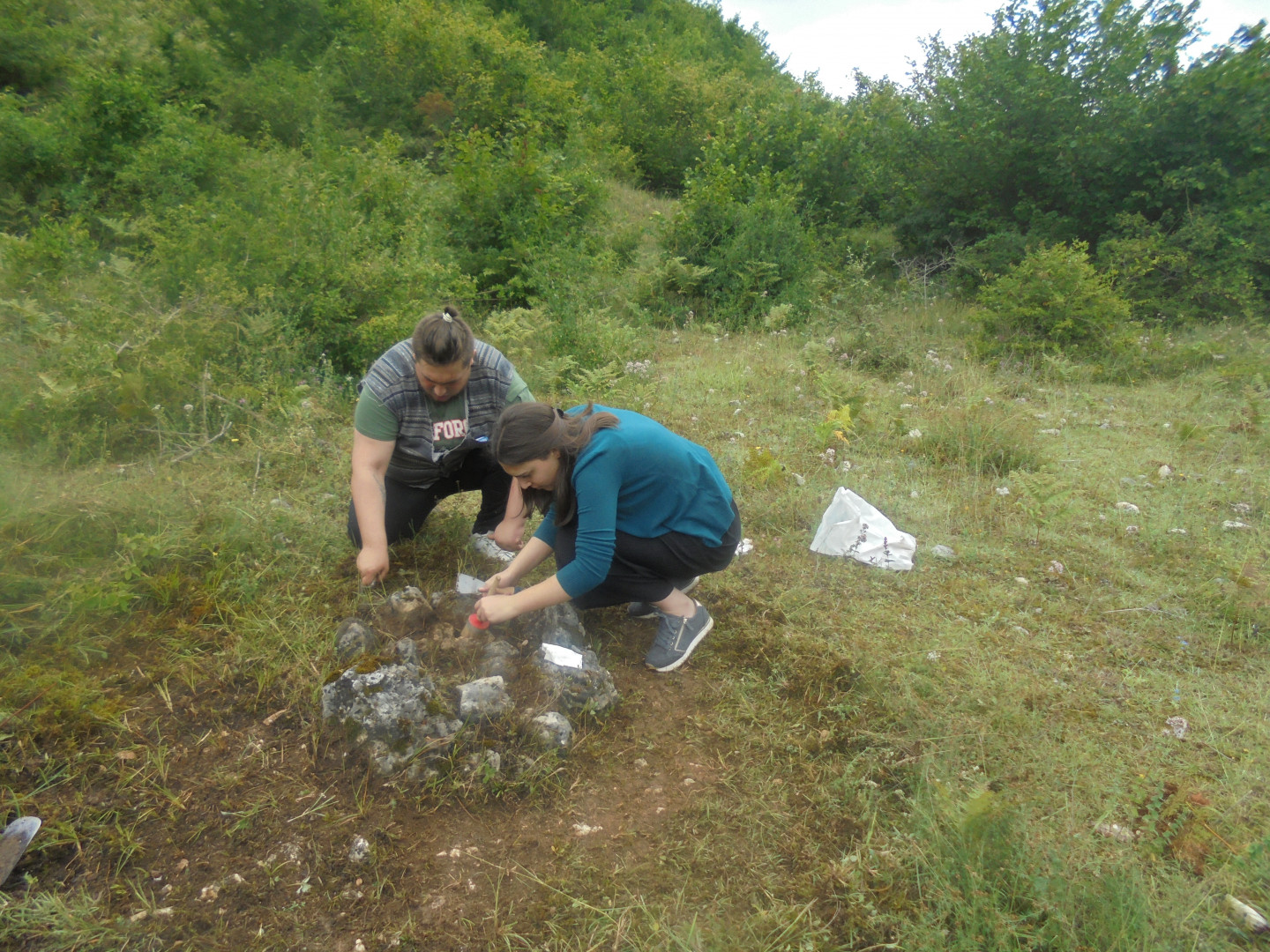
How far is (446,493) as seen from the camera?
351 cm

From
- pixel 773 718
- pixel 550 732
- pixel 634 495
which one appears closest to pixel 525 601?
pixel 550 732

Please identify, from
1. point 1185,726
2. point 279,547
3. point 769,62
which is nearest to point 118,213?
point 279,547

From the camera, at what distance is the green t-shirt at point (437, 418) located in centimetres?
285

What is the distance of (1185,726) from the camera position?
253 cm

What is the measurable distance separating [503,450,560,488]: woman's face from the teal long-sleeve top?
0.07m

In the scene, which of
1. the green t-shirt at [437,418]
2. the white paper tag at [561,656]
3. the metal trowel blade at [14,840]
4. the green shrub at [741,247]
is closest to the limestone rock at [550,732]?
the white paper tag at [561,656]

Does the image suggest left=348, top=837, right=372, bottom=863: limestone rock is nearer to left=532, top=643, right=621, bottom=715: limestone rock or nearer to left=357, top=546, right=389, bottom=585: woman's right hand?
left=532, top=643, right=621, bottom=715: limestone rock

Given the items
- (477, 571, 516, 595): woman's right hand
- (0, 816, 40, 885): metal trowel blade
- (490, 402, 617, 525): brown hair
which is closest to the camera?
(0, 816, 40, 885): metal trowel blade

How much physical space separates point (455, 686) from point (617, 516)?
2.74 feet

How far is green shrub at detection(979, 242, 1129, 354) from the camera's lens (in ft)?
21.3

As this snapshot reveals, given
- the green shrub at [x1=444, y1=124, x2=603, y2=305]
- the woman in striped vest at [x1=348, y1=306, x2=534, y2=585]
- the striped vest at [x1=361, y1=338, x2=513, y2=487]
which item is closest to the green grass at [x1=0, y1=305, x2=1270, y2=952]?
the woman in striped vest at [x1=348, y1=306, x2=534, y2=585]

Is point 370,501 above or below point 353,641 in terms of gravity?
above

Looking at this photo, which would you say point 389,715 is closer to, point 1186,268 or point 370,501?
point 370,501

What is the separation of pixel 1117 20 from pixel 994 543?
7.10 m
